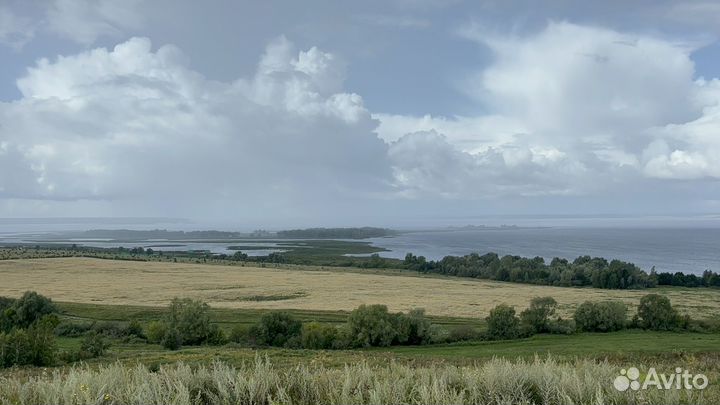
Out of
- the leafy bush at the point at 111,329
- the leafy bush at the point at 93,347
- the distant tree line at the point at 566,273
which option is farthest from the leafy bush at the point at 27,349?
the distant tree line at the point at 566,273

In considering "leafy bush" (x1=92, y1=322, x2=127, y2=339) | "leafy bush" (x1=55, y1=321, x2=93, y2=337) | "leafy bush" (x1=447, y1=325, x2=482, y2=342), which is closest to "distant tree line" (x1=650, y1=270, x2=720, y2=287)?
"leafy bush" (x1=447, y1=325, x2=482, y2=342)

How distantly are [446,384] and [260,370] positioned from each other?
1892 mm

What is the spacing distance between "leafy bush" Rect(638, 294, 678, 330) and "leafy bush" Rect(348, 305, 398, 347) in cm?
2327

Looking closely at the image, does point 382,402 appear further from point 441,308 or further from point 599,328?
point 441,308

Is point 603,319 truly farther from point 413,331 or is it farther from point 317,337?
point 317,337

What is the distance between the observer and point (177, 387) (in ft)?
14.9

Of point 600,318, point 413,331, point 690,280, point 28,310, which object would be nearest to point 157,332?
point 28,310

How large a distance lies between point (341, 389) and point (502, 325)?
1504 inches

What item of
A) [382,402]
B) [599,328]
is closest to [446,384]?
[382,402]

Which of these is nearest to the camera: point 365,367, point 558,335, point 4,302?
point 365,367

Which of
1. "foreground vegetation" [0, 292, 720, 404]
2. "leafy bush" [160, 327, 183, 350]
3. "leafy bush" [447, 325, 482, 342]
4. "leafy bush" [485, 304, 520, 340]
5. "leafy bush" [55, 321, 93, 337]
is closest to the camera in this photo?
"foreground vegetation" [0, 292, 720, 404]

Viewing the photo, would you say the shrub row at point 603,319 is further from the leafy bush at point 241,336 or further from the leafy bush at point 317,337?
the leafy bush at point 241,336

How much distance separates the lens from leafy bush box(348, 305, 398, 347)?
37.4m

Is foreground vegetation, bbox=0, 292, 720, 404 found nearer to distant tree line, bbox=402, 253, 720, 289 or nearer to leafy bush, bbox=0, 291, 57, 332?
leafy bush, bbox=0, 291, 57, 332
